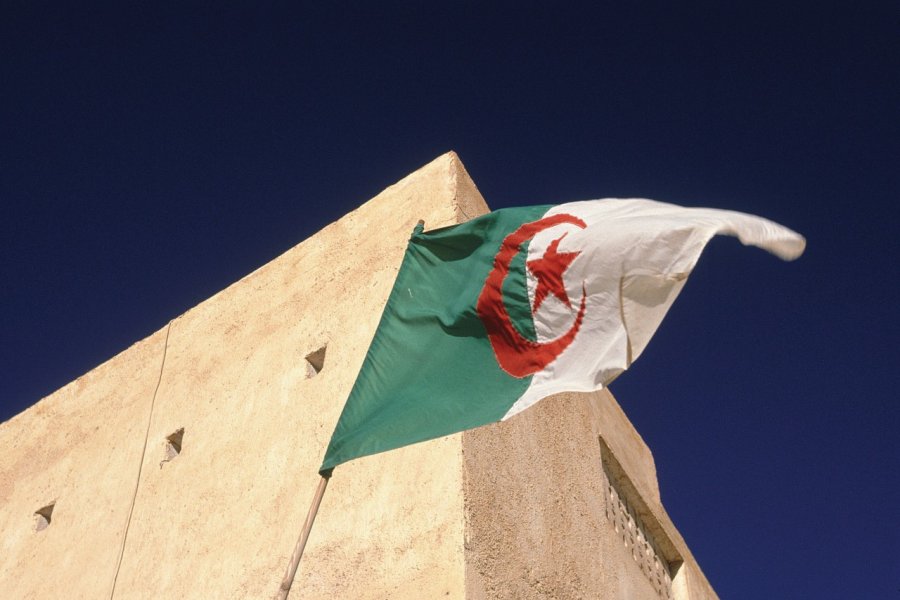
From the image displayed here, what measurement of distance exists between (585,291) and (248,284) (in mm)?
2973

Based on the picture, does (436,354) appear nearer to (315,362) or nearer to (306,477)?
(306,477)

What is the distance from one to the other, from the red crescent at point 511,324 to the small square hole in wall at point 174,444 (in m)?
2.52

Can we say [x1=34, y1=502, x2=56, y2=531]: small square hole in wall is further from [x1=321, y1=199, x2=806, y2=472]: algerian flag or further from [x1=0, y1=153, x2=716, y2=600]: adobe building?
[x1=321, y1=199, x2=806, y2=472]: algerian flag

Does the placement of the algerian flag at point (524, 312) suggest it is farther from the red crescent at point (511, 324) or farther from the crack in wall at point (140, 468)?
the crack in wall at point (140, 468)

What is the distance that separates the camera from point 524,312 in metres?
3.39

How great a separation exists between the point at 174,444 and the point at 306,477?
1378mm

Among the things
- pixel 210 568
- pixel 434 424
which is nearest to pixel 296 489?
pixel 210 568

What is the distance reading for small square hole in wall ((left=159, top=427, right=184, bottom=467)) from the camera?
5316 mm

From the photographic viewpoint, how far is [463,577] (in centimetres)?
336

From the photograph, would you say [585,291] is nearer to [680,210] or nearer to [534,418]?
[680,210]

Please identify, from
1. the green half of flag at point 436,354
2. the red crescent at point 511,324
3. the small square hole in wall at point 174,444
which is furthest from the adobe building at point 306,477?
the red crescent at point 511,324

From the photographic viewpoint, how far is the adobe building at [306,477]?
3.77 metres

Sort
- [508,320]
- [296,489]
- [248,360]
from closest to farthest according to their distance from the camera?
[508,320] < [296,489] < [248,360]

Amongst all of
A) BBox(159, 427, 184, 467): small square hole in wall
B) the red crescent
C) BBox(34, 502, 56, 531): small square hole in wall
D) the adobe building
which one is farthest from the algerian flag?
BBox(34, 502, 56, 531): small square hole in wall
